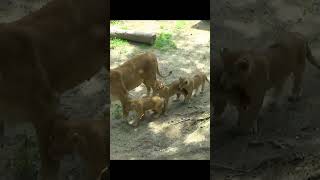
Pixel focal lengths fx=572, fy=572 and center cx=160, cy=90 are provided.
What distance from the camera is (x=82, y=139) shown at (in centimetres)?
516

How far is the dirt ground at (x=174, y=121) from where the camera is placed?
7030 mm

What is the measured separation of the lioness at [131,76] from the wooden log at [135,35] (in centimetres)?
155

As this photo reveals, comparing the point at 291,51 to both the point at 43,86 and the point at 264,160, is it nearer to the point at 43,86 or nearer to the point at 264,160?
the point at 264,160

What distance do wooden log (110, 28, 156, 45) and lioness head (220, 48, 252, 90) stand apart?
505 cm

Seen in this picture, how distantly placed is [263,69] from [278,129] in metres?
0.59

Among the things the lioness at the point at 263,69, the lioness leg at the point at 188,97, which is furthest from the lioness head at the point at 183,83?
the lioness at the point at 263,69

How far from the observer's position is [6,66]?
4.98 meters

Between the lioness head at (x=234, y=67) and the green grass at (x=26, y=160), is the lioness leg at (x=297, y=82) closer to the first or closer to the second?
the lioness head at (x=234, y=67)

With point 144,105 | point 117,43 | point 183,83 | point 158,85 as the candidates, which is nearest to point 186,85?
point 183,83

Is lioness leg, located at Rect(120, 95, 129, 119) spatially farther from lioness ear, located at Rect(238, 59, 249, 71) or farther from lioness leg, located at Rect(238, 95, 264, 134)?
lioness ear, located at Rect(238, 59, 249, 71)

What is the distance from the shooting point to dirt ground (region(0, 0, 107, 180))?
5.16 m

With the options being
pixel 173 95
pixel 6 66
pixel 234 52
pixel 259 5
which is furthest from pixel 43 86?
pixel 173 95

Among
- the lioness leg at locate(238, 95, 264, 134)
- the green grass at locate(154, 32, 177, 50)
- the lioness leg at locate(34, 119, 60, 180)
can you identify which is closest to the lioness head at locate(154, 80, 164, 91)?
the green grass at locate(154, 32, 177, 50)

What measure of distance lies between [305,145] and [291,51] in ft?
2.95
